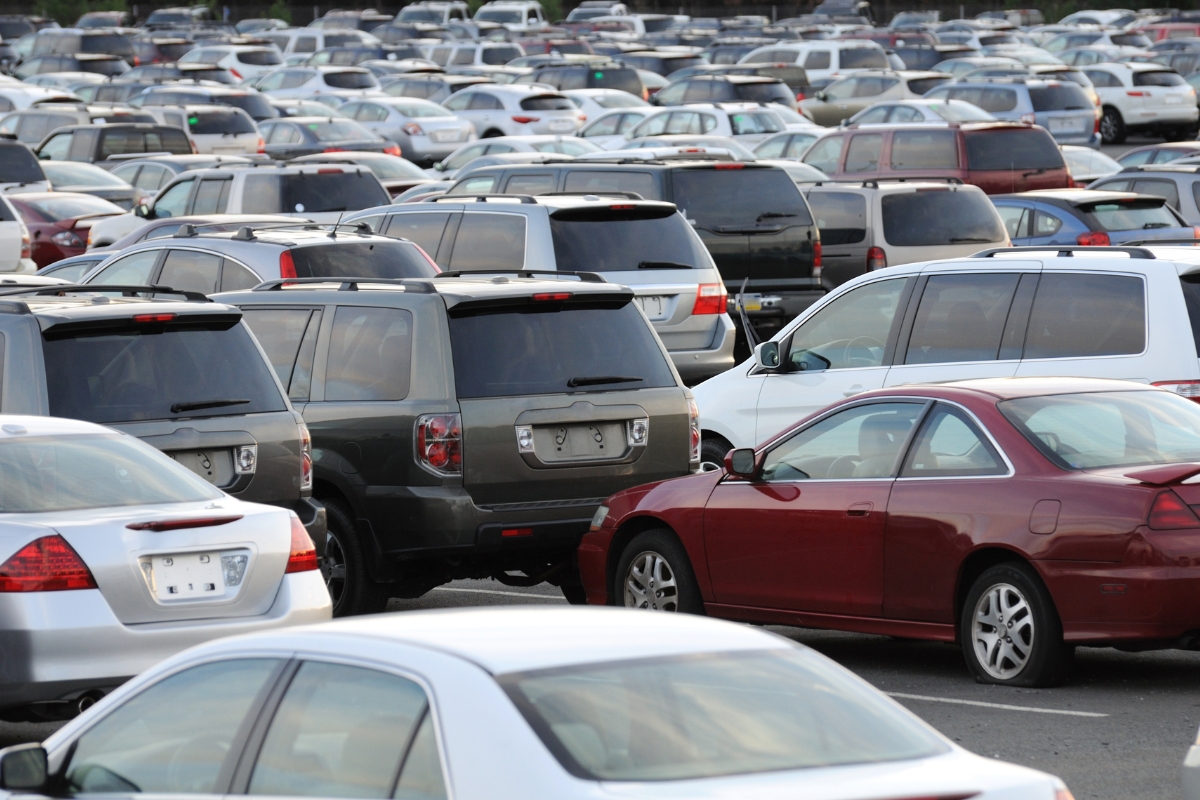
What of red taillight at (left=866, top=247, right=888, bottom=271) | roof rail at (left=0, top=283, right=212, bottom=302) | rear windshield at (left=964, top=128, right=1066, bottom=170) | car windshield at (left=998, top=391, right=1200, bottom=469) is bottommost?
red taillight at (left=866, top=247, right=888, bottom=271)

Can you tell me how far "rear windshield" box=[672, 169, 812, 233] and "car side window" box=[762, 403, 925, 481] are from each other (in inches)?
366

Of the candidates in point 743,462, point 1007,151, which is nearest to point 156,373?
point 743,462

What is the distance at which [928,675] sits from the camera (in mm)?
9812

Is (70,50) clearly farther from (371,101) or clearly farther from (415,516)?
(415,516)

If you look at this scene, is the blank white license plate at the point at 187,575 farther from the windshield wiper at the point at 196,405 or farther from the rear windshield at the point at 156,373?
the windshield wiper at the point at 196,405

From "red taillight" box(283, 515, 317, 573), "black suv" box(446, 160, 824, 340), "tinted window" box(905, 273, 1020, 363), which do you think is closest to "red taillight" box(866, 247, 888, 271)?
"black suv" box(446, 160, 824, 340)

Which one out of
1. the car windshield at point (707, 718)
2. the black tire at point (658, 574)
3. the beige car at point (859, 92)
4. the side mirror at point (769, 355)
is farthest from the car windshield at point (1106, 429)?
the beige car at point (859, 92)

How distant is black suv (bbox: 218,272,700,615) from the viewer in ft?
34.7

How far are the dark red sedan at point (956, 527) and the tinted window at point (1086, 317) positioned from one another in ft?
7.18

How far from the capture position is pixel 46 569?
7738 millimetres

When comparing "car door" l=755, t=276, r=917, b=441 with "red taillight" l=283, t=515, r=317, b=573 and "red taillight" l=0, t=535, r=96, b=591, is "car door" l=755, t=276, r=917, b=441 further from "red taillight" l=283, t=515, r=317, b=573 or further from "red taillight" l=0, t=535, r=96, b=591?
"red taillight" l=0, t=535, r=96, b=591

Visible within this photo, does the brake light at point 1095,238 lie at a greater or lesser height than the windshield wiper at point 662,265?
lesser

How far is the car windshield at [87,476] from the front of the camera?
8.19 m

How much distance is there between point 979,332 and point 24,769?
870 cm
